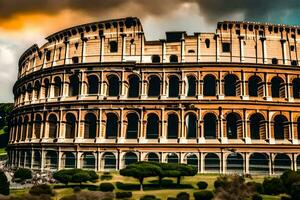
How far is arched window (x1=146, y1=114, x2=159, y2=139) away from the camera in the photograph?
119 ft

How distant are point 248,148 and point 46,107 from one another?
23341 mm

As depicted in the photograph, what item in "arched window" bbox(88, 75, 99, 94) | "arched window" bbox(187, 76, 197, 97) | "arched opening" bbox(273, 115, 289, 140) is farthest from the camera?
"arched window" bbox(88, 75, 99, 94)

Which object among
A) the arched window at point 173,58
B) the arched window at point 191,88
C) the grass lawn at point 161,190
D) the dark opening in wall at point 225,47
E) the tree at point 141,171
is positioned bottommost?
the grass lawn at point 161,190

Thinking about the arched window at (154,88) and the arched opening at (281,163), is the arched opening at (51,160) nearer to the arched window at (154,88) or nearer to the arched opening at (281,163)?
the arched window at (154,88)

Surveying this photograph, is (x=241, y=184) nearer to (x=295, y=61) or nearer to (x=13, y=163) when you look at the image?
(x=295, y=61)

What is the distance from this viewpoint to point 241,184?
63.1 feet

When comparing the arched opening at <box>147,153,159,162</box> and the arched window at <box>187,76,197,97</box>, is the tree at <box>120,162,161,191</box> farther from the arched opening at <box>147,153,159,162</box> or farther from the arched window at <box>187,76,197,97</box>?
the arched window at <box>187,76,197,97</box>

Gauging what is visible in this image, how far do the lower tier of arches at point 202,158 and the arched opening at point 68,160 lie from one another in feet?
0.37

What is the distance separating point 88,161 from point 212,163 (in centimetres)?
1343

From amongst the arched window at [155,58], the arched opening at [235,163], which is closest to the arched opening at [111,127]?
the arched window at [155,58]

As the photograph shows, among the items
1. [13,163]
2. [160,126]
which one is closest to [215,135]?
[160,126]

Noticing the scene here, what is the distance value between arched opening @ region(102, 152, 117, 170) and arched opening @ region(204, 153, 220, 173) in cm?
968

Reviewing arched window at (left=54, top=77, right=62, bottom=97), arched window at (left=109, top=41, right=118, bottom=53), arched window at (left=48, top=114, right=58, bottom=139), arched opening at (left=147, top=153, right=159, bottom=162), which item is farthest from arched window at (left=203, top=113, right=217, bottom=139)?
arched window at (left=54, top=77, right=62, bottom=97)

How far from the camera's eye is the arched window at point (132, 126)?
120 feet
